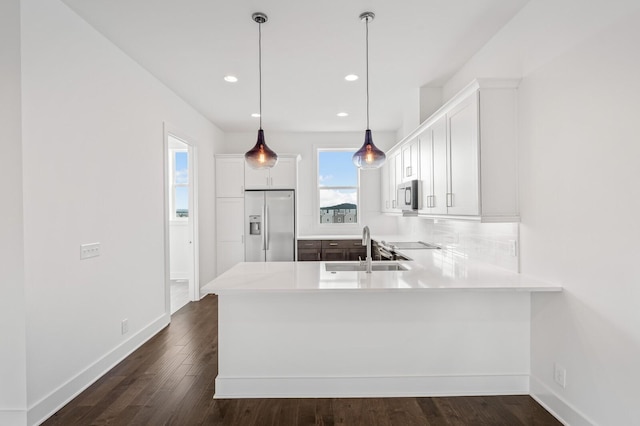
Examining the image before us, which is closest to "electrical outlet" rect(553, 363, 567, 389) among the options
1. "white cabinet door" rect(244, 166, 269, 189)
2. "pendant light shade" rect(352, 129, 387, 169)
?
"pendant light shade" rect(352, 129, 387, 169)

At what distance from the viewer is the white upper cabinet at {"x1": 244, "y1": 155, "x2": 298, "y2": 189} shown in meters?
5.64

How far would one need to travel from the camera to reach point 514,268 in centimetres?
260

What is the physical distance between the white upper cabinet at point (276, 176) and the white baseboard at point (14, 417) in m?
4.00

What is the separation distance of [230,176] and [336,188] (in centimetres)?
187

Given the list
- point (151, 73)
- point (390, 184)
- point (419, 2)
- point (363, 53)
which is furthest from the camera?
point (390, 184)

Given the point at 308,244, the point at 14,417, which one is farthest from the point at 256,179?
the point at 14,417

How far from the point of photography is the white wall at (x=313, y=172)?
614cm

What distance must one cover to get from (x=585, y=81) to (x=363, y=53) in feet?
5.85

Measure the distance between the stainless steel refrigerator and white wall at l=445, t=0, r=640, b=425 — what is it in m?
3.65

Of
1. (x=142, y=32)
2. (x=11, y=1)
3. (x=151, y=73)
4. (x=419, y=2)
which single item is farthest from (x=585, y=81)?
(x=151, y=73)

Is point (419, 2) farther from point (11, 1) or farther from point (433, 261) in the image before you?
point (11, 1)

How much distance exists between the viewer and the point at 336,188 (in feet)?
20.4

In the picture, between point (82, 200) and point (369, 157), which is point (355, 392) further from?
point (82, 200)

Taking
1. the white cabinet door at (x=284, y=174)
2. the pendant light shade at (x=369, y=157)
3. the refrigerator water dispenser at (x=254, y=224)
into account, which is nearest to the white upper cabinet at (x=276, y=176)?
the white cabinet door at (x=284, y=174)
